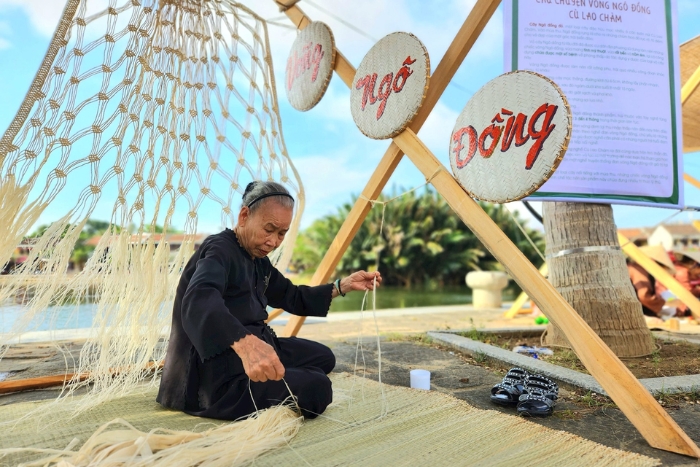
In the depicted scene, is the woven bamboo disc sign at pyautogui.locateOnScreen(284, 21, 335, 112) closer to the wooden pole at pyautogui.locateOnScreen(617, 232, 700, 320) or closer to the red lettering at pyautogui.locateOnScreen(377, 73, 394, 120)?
the red lettering at pyautogui.locateOnScreen(377, 73, 394, 120)

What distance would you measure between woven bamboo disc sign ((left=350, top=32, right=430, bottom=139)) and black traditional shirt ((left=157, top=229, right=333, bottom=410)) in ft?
2.76

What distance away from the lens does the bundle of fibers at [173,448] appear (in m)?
1.24

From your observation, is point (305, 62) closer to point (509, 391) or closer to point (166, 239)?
point (166, 239)

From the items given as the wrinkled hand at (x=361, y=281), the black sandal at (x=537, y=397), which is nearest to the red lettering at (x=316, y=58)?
the wrinkled hand at (x=361, y=281)

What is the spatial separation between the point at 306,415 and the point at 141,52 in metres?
1.74

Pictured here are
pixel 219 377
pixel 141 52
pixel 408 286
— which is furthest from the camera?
pixel 408 286

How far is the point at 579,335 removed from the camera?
1.67 metres

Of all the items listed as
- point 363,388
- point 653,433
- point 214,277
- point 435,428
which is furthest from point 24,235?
point 653,433

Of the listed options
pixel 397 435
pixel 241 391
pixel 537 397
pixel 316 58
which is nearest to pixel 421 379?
pixel 537 397

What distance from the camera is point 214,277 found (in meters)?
1.56

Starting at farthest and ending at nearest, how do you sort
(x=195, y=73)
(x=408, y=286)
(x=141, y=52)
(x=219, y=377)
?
(x=408, y=286), (x=195, y=73), (x=141, y=52), (x=219, y=377)

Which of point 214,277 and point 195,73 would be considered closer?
point 214,277

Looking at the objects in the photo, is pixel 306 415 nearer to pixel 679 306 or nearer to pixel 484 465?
pixel 484 465

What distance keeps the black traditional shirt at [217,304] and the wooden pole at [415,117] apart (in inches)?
19.3
